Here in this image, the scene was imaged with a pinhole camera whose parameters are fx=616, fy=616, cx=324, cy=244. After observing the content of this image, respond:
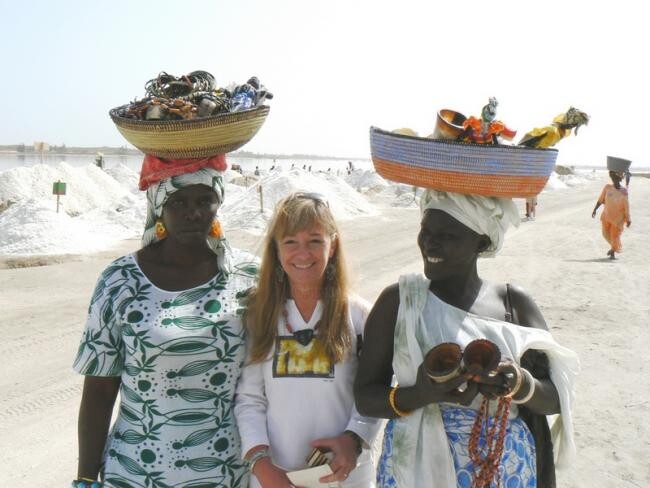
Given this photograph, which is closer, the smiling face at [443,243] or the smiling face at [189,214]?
the smiling face at [443,243]

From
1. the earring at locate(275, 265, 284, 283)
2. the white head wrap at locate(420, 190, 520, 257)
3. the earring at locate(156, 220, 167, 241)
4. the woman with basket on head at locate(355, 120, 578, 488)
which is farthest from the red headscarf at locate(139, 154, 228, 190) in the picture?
the white head wrap at locate(420, 190, 520, 257)

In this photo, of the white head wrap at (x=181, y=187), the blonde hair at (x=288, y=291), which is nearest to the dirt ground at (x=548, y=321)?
the blonde hair at (x=288, y=291)

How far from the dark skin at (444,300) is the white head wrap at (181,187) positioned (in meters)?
0.60

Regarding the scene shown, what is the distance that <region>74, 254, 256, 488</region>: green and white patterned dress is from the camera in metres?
1.96

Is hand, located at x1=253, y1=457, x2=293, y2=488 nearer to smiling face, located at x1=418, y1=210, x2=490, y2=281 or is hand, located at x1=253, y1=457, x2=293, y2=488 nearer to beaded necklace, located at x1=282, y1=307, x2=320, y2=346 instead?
beaded necklace, located at x1=282, y1=307, x2=320, y2=346

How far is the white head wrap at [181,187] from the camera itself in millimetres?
2076

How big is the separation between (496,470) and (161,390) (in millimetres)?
1052

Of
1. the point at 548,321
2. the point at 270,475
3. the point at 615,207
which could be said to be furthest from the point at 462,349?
the point at 615,207

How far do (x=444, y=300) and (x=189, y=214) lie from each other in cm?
89

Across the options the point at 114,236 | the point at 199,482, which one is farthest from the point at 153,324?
the point at 114,236

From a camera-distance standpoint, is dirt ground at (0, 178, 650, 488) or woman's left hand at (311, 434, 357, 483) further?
dirt ground at (0, 178, 650, 488)

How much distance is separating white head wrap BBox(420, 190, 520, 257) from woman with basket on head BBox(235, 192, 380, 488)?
0.38 meters

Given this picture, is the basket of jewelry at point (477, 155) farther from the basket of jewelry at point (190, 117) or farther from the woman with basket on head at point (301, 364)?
the basket of jewelry at point (190, 117)

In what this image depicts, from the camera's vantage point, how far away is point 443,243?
1913 mm
